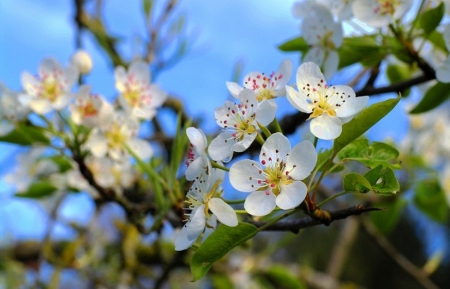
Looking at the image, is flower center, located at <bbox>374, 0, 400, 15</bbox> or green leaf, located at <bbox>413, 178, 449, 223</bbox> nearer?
flower center, located at <bbox>374, 0, 400, 15</bbox>

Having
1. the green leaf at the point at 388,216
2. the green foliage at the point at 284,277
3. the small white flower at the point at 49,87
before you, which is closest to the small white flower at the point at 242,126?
the small white flower at the point at 49,87

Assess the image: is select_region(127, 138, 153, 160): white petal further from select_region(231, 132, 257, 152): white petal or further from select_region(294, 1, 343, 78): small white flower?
select_region(231, 132, 257, 152): white petal

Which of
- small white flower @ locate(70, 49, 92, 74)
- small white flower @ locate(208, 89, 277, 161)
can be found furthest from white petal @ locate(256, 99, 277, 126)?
small white flower @ locate(70, 49, 92, 74)

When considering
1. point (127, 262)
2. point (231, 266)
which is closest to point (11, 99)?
point (127, 262)

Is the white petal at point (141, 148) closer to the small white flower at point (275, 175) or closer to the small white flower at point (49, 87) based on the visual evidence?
the small white flower at point (49, 87)

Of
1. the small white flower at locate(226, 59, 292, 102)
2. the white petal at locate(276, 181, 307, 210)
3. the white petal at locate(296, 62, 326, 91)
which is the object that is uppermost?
the white petal at locate(296, 62, 326, 91)

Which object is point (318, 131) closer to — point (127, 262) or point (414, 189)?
point (414, 189)

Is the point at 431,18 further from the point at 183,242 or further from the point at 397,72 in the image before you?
the point at 183,242
